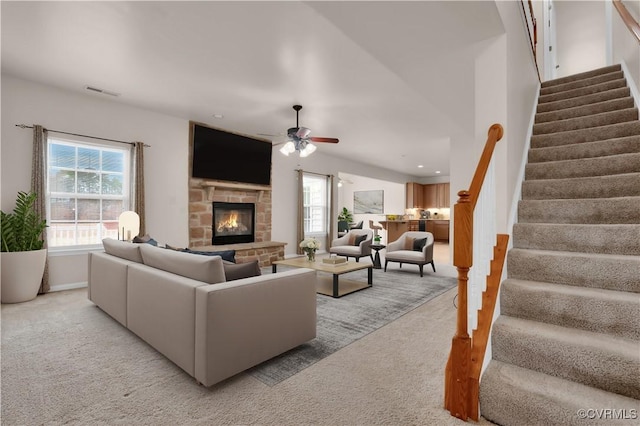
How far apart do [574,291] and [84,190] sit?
5.68 metres

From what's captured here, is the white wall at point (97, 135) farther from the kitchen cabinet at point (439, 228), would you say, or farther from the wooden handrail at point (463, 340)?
the kitchen cabinet at point (439, 228)

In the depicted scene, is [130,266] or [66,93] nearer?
[130,266]

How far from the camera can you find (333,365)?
2.16m

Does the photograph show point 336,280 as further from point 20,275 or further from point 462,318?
point 20,275

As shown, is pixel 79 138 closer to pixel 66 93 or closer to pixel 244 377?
pixel 66 93

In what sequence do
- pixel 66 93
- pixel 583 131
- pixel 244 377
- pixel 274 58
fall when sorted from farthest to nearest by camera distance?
pixel 66 93, pixel 274 58, pixel 583 131, pixel 244 377

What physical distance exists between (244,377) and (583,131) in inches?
147

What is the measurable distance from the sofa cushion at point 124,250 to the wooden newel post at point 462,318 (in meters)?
2.64

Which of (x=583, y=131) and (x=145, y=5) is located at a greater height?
(x=145, y=5)

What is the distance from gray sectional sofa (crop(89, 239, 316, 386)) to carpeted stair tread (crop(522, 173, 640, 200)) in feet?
6.67

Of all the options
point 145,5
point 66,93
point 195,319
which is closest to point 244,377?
point 195,319

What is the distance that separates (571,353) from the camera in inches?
58.7

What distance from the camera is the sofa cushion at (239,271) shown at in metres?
2.21
